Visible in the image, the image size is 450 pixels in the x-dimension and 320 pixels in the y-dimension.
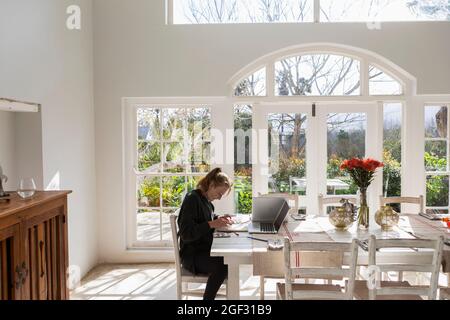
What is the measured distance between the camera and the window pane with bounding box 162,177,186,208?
490cm

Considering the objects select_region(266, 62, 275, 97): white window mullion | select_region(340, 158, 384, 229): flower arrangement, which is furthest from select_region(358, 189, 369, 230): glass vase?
select_region(266, 62, 275, 97): white window mullion

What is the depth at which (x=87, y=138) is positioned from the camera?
453cm

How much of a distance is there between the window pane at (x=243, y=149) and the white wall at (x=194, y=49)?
13.9 inches

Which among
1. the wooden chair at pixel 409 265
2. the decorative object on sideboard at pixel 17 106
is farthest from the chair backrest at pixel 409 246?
the decorative object on sideboard at pixel 17 106

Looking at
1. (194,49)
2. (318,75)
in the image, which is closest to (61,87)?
(194,49)

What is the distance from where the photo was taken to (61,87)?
Answer: 3855 millimetres

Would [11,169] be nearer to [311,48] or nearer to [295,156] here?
[295,156]

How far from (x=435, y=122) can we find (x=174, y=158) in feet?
9.49

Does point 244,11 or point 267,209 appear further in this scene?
point 244,11

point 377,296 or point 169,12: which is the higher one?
point 169,12

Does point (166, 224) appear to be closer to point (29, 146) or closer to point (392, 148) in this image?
point (29, 146)
